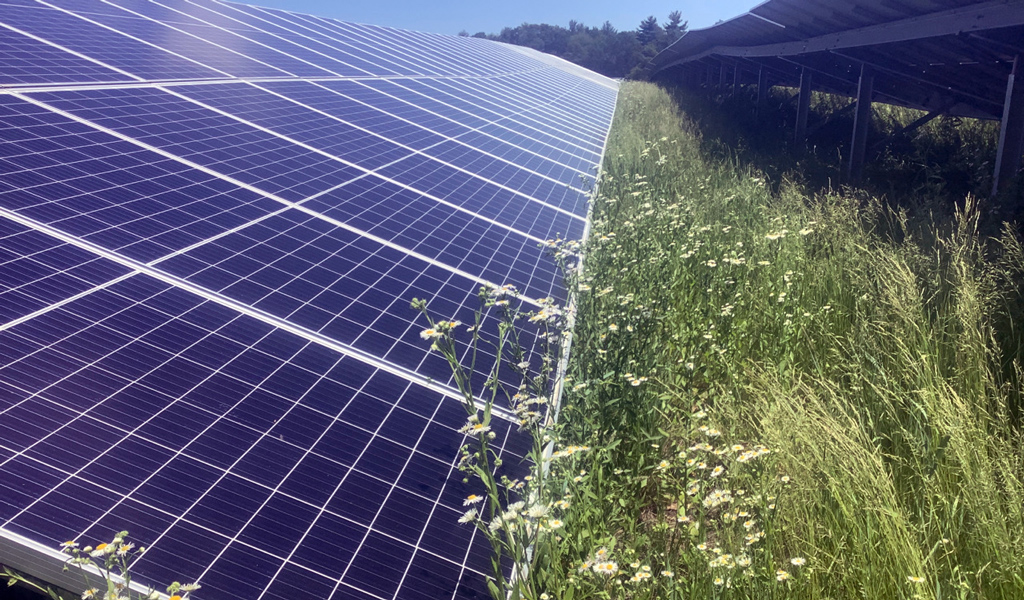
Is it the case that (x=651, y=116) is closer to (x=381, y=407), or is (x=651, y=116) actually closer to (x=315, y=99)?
(x=315, y=99)

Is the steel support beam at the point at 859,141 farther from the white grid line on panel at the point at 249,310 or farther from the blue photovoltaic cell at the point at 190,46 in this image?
the white grid line on panel at the point at 249,310

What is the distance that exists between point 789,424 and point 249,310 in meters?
3.23

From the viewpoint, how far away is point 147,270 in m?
4.29

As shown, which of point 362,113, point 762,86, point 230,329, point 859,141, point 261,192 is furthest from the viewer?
point 762,86

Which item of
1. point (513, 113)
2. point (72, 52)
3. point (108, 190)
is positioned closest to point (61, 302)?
point (108, 190)

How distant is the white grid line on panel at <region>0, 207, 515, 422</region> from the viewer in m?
4.28

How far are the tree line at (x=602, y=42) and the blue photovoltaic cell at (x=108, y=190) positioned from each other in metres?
89.0

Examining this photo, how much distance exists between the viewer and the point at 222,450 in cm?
330

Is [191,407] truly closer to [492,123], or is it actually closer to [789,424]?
[789,424]

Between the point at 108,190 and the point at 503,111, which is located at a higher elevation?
the point at 503,111

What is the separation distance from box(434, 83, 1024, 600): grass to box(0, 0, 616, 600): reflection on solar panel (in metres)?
0.64

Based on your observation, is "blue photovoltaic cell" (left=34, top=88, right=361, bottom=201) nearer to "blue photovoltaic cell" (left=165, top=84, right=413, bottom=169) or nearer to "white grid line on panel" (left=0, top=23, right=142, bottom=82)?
"blue photovoltaic cell" (left=165, top=84, right=413, bottom=169)

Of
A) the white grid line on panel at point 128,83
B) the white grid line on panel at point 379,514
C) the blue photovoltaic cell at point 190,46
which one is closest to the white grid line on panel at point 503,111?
the white grid line on panel at point 128,83

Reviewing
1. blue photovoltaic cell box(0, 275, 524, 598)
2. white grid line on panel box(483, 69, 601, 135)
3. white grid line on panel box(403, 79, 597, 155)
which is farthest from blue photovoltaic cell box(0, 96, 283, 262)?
white grid line on panel box(483, 69, 601, 135)
